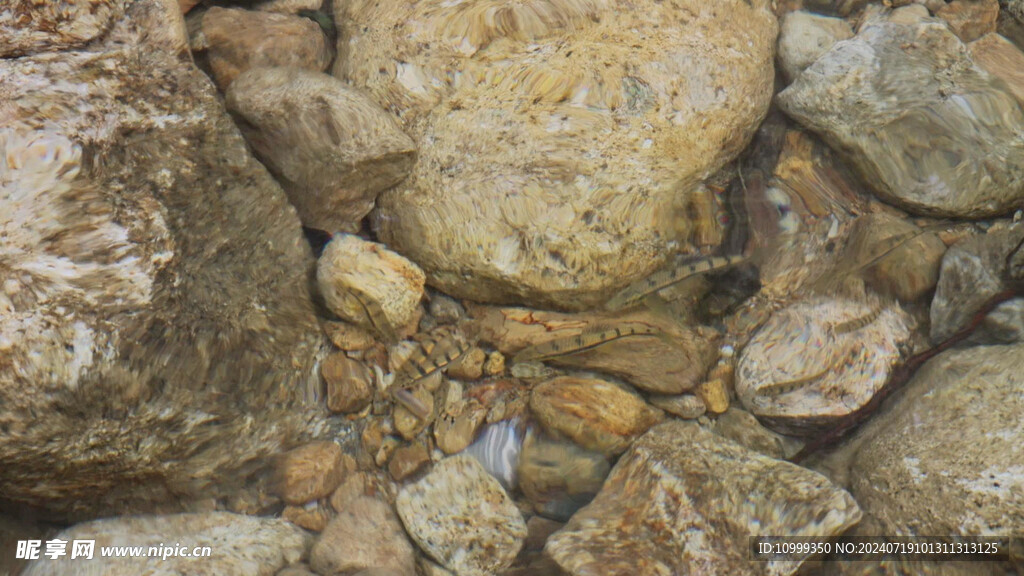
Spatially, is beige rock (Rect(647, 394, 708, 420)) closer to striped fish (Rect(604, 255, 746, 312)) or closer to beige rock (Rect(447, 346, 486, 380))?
striped fish (Rect(604, 255, 746, 312))

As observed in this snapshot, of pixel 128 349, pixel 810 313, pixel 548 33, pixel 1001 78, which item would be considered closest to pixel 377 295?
pixel 128 349

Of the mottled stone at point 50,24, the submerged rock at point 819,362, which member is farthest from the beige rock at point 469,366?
the mottled stone at point 50,24

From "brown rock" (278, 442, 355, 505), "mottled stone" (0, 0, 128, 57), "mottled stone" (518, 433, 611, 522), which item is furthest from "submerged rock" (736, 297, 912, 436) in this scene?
"mottled stone" (0, 0, 128, 57)

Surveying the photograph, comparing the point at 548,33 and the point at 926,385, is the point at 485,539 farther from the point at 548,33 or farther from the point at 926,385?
the point at 548,33

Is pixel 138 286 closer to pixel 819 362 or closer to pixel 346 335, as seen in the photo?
pixel 346 335

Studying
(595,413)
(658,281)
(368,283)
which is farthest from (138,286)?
(658,281)

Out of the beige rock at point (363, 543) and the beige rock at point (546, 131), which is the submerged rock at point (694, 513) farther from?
the beige rock at point (546, 131)
